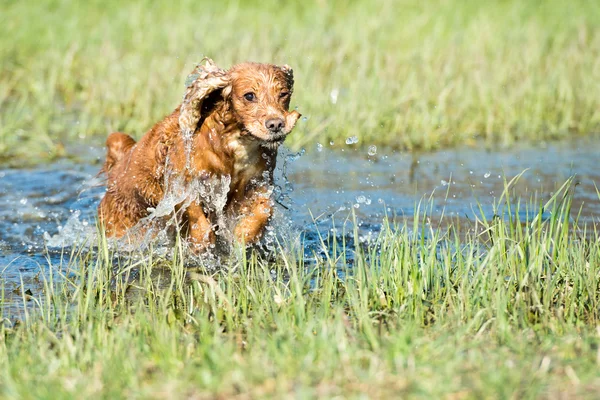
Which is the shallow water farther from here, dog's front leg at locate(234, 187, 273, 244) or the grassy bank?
the grassy bank

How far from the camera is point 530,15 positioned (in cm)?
1212

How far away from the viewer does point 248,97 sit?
532 cm

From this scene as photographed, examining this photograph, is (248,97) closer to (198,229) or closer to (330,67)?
(198,229)

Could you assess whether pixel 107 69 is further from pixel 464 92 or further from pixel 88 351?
pixel 88 351

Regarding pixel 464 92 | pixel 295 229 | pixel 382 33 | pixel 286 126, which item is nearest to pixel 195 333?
pixel 286 126

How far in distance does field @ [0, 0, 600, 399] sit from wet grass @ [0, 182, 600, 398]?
0.04 ft

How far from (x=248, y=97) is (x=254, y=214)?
2.44 feet

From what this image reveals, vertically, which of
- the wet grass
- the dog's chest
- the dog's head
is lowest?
the wet grass

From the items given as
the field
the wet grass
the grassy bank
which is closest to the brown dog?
the field

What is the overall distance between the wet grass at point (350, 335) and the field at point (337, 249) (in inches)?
0.5

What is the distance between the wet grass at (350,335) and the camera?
10.0ft

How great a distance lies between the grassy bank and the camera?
877 cm

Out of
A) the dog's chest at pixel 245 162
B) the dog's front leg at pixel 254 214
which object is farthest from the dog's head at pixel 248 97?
the dog's front leg at pixel 254 214

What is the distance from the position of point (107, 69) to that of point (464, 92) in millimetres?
3693
